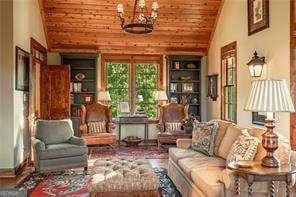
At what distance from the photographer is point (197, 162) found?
4395mm

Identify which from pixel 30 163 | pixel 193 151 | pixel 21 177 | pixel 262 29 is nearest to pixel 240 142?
pixel 193 151

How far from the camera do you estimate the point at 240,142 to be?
12.6 ft

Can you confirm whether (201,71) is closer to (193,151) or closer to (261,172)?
(193,151)

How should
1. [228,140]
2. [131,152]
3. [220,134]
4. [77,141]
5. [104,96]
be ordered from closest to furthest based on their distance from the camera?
[228,140], [220,134], [77,141], [131,152], [104,96]

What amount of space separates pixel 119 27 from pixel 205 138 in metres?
4.52

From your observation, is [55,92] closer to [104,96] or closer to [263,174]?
[104,96]

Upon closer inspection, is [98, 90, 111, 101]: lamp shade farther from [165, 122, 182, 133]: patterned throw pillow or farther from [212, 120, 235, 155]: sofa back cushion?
[212, 120, 235, 155]: sofa back cushion

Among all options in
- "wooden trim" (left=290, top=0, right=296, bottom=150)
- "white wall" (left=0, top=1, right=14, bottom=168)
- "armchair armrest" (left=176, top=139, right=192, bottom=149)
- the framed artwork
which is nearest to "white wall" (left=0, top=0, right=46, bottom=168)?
"white wall" (left=0, top=1, right=14, bottom=168)

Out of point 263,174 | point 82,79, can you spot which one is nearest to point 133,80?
point 82,79

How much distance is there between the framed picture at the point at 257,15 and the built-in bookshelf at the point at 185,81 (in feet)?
9.94

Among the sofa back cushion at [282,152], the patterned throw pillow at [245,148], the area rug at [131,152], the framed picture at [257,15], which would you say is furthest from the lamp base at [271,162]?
the area rug at [131,152]

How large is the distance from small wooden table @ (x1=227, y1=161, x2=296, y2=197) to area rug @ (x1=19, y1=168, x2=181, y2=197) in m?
1.64

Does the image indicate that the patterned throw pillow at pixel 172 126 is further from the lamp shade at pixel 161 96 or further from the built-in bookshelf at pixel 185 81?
the built-in bookshelf at pixel 185 81

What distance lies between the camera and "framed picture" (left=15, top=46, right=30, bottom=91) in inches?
233
